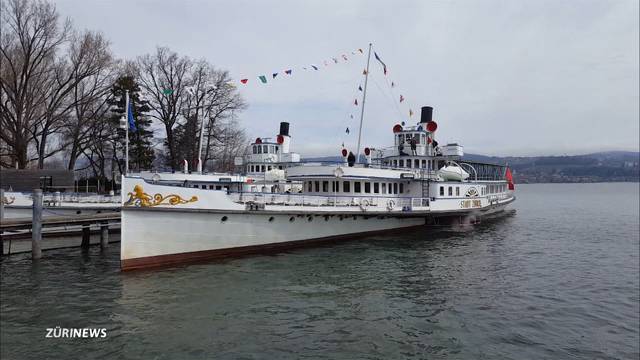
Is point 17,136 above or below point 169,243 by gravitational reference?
above

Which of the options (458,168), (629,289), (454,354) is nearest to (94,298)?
(454,354)

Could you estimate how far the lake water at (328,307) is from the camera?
33.1ft

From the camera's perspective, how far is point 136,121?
40.8 meters

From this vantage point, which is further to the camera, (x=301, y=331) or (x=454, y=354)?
(x=301, y=331)

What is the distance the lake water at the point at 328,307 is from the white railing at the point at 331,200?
8.21 ft

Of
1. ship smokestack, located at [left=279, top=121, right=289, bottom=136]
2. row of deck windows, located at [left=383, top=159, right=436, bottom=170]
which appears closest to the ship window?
row of deck windows, located at [left=383, top=159, right=436, bottom=170]

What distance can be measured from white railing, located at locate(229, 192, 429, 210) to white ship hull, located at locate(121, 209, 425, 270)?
0.65 meters

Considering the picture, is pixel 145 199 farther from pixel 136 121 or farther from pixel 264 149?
pixel 136 121

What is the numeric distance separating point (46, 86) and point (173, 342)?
3297cm

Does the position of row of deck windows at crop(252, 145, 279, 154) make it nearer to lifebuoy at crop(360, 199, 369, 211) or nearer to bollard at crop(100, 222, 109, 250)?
lifebuoy at crop(360, 199, 369, 211)

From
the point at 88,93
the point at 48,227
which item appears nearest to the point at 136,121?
the point at 88,93

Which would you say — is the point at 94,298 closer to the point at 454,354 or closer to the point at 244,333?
the point at 244,333

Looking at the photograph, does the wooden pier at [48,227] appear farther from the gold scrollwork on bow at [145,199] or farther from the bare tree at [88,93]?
the bare tree at [88,93]

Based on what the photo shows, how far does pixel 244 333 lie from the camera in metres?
10.8
